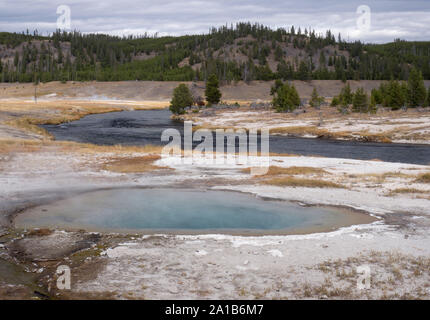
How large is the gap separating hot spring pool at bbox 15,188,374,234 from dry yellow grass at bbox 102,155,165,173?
6.46 metres

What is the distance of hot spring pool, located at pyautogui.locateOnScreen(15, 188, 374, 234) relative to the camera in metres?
17.2

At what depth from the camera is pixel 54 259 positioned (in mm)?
13820

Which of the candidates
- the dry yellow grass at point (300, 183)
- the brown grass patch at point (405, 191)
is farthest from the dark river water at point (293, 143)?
the dry yellow grass at point (300, 183)

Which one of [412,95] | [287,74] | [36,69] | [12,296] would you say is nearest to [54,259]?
[12,296]

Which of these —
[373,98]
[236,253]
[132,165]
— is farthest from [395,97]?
[236,253]

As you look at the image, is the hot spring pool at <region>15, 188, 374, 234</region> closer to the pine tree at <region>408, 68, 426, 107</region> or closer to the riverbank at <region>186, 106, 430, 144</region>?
the riverbank at <region>186, 106, 430, 144</region>

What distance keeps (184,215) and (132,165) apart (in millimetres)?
12748

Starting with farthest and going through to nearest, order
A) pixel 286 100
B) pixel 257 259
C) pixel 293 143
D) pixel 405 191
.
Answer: pixel 286 100 < pixel 293 143 < pixel 405 191 < pixel 257 259

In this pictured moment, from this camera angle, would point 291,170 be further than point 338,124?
No

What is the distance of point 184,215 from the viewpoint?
750 inches

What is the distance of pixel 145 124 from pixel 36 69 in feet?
448

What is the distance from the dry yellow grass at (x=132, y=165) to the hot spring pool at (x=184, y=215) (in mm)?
6460

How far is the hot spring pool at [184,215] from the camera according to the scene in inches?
679

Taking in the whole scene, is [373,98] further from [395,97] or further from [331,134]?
[331,134]
